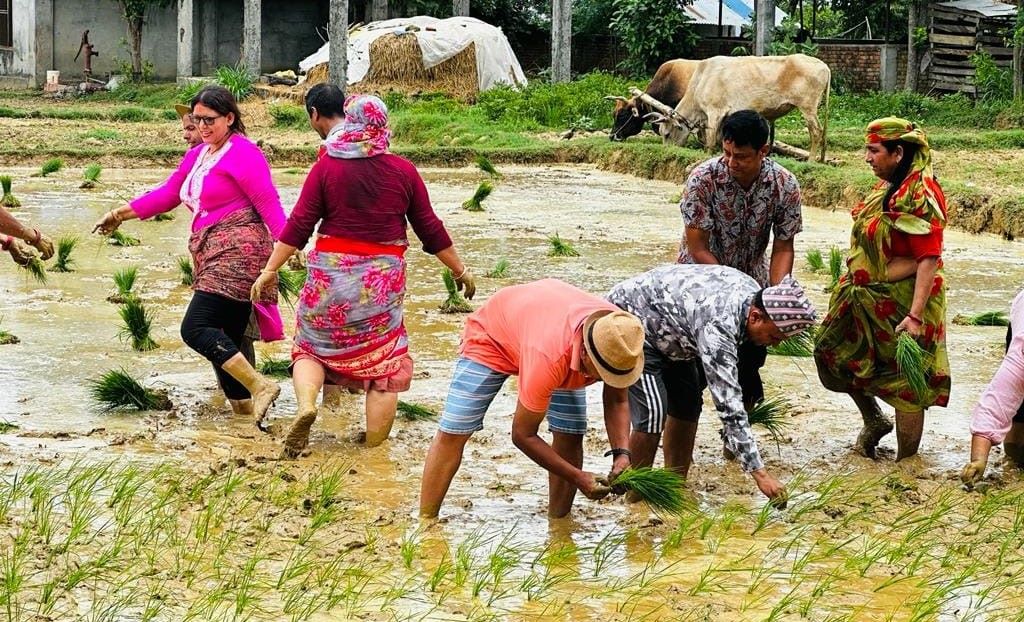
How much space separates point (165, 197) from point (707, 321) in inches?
111

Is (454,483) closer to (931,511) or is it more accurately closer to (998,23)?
(931,511)

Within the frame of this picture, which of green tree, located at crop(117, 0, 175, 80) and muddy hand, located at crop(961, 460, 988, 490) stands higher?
green tree, located at crop(117, 0, 175, 80)

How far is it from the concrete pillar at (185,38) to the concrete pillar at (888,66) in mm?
12289

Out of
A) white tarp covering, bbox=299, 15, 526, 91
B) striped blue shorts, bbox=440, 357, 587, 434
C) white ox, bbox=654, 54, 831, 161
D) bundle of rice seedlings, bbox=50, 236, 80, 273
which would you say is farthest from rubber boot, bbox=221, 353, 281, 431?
white tarp covering, bbox=299, 15, 526, 91

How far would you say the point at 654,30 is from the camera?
85.2 ft

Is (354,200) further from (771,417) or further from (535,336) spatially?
(771,417)

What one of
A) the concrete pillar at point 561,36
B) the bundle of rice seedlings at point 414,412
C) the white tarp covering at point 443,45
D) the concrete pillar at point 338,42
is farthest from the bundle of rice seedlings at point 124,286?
the concrete pillar at point 561,36

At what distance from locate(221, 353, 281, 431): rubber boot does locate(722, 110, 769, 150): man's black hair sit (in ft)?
6.82

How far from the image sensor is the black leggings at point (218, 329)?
19.2 ft

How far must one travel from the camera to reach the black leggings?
5.84 m

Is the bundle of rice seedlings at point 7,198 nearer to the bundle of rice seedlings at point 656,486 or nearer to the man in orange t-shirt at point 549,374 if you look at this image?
the man in orange t-shirt at point 549,374

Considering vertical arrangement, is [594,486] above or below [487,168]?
below

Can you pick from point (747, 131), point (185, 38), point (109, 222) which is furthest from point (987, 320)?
point (185, 38)

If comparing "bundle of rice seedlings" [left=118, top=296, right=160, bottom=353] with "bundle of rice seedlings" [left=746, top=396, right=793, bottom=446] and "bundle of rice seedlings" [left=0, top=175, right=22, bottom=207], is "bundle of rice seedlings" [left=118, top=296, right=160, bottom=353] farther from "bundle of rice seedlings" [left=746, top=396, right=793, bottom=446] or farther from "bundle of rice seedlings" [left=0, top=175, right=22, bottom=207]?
"bundle of rice seedlings" [left=0, top=175, right=22, bottom=207]
